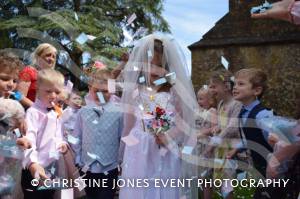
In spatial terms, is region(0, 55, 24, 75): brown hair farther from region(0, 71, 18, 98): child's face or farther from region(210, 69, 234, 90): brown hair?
region(210, 69, 234, 90): brown hair

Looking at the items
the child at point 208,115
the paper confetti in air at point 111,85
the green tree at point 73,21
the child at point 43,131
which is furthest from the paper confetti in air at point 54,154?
the green tree at point 73,21

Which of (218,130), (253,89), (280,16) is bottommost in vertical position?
(218,130)

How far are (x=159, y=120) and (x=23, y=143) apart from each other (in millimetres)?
1121

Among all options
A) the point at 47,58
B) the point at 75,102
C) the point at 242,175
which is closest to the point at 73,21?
the point at 75,102

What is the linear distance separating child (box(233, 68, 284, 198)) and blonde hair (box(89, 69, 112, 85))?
123cm

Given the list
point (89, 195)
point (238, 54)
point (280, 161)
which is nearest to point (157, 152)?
point (89, 195)

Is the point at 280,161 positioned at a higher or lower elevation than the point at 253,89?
lower

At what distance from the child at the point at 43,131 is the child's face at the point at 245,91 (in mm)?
1550

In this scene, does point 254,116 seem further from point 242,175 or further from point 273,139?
point 273,139

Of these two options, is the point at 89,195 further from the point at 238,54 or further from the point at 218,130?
the point at 238,54

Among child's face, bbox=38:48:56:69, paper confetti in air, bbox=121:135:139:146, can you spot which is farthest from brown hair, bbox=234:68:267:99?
child's face, bbox=38:48:56:69

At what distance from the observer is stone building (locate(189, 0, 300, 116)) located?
31.7 ft

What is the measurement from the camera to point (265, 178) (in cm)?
359

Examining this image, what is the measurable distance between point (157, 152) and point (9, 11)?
60.2 feet
